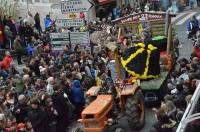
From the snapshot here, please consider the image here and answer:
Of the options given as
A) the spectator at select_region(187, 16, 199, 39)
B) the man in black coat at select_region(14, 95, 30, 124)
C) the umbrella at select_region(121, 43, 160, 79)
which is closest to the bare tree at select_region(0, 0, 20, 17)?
the spectator at select_region(187, 16, 199, 39)

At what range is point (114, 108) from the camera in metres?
15.5

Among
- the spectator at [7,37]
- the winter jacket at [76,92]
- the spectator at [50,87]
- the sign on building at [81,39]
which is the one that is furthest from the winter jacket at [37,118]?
the spectator at [7,37]

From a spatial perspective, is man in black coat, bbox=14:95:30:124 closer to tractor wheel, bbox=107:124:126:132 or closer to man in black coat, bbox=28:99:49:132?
man in black coat, bbox=28:99:49:132

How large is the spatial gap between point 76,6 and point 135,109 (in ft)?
22.2

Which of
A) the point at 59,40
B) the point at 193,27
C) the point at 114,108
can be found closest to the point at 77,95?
the point at 114,108

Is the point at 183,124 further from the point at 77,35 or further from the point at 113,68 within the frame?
the point at 77,35

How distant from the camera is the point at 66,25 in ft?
70.6

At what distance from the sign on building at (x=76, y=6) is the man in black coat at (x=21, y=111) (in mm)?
5639

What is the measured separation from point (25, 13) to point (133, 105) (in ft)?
69.9

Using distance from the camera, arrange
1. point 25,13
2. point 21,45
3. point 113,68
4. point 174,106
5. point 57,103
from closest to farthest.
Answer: point 174,106, point 57,103, point 113,68, point 21,45, point 25,13

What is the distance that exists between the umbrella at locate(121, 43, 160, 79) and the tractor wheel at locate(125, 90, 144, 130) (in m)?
1.48

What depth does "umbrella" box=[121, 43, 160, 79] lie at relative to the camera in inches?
672

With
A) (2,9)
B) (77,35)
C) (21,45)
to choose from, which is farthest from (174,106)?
(2,9)

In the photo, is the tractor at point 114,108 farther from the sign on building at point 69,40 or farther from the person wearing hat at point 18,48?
the person wearing hat at point 18,48
